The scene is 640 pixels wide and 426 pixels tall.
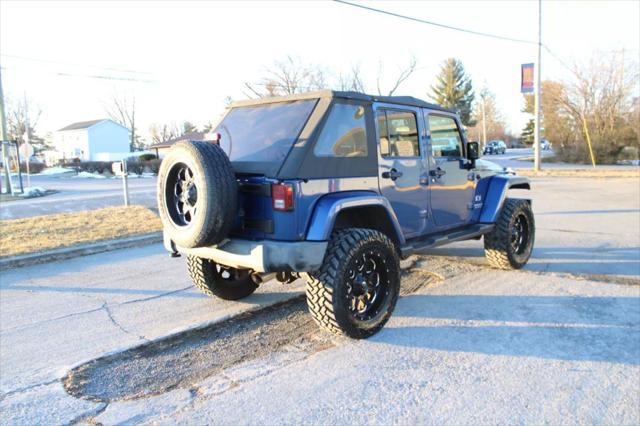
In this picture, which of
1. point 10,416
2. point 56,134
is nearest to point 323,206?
point 10,416

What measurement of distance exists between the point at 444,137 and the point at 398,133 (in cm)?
96

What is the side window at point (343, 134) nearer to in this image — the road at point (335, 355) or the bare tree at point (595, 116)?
the road at point (335, 355)

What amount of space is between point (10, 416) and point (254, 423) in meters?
1.49

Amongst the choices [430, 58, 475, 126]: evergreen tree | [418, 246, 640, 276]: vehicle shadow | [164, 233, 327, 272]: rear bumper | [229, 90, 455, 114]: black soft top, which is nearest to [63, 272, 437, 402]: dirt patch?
[164, 233, 327, 272]: rear bumper

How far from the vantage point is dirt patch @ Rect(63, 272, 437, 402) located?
3.29 meters

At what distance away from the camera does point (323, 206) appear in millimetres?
3883

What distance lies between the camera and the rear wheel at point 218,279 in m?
4.85

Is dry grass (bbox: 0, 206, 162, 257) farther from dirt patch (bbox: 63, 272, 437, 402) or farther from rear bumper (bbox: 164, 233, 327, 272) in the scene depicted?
rear bumper (bbox: 164, 233, 327, 272)

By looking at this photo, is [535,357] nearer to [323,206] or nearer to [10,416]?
[323,206]

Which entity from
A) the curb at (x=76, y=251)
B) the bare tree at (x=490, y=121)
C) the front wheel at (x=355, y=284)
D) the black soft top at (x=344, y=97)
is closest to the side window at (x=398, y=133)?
the black soft top at (x=344, y=97)

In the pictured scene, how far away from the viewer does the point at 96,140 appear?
7000cm

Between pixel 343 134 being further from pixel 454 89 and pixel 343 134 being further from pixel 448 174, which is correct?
pixel 454 89

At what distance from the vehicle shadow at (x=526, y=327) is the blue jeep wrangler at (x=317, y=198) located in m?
0.46

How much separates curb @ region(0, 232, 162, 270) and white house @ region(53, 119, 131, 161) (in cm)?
6464
